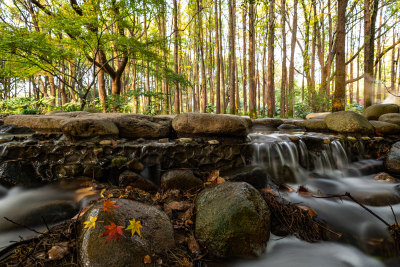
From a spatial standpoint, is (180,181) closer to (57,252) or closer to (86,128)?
(57,252)

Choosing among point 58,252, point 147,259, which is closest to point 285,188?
point 147,259

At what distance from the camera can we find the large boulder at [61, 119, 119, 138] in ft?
10.5

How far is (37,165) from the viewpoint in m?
3.01

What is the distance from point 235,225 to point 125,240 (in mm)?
1002

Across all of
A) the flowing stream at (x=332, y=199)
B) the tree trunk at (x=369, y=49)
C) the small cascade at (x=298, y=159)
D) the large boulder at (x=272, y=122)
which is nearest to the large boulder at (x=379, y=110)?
the tree trunk at (x=369, y=49)

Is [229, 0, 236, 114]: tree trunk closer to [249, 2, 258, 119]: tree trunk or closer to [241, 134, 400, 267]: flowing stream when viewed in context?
[249, 2, 258, 119]: tree trunk

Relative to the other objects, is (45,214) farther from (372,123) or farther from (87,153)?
(372,123)

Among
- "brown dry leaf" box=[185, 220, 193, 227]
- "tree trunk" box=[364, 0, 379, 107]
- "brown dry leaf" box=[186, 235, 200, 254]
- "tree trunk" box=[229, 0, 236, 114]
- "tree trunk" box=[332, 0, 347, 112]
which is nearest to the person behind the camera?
"brown dry leaf" box=[186, 235, 200, 254]

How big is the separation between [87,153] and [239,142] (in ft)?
9.38

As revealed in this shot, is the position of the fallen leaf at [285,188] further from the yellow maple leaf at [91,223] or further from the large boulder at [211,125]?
the yellow maple leaf at [91,223]

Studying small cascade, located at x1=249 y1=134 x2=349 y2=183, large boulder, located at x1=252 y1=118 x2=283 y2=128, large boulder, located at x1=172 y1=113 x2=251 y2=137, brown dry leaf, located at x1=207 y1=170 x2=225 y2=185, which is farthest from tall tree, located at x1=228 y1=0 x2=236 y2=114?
brown dry leaf, located at x1=207 y1=170 x2=225 y2=185

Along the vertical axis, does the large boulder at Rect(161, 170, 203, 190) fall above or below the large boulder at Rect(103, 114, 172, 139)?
below

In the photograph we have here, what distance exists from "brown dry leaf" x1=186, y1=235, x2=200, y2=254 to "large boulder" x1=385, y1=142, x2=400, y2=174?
180 inches

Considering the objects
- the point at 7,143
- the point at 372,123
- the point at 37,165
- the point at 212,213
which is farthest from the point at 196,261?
the point at 372,123
